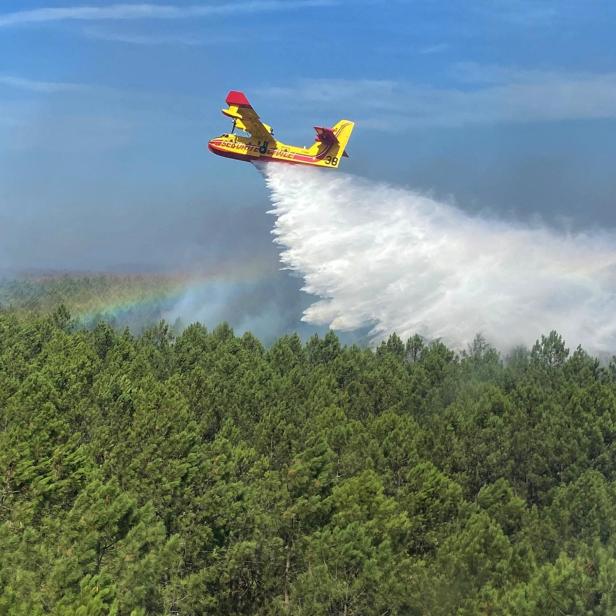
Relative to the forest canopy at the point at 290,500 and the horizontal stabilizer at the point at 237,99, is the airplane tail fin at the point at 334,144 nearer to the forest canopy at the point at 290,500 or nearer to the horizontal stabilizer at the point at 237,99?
the horizontal stabilizer at the point at 237,99

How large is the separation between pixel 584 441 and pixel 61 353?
35.2 meters

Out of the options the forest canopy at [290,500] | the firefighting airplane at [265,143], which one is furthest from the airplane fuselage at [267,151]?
the forest canopy at [290,500]

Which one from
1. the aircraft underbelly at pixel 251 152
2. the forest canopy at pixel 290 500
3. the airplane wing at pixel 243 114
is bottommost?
the forest canopy at pixel 290 500

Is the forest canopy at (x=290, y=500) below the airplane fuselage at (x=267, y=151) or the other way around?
below

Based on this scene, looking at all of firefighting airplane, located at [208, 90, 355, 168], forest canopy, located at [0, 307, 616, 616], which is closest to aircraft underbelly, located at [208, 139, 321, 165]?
firefighting airplane, located at [208, 90, 355, 168]

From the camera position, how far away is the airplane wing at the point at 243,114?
7006 centimetres

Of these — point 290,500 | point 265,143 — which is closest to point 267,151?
point 265,143

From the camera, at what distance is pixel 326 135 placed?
72.8 metres

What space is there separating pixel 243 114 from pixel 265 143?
3.28 meters

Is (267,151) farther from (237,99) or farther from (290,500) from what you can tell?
(290,500)

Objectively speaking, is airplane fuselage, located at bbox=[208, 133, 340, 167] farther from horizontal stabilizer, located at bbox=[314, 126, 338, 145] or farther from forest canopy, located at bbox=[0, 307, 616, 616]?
forest canopy, located at bbox=[0, 307, 616, 616]

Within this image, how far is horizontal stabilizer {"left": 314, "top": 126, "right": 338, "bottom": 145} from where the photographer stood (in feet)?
235

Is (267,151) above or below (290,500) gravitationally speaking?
above

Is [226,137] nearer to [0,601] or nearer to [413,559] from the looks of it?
[413,559]
